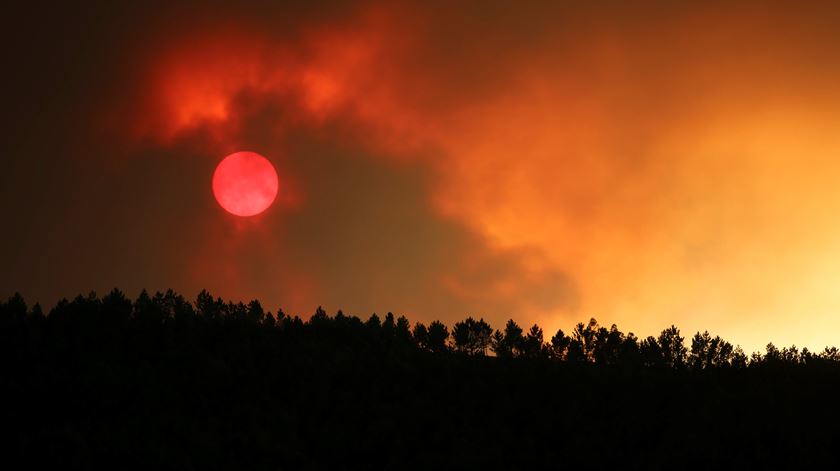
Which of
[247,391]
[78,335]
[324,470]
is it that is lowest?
[324,470]

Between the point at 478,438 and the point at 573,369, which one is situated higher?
the point at 573,369

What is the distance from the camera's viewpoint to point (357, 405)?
5108 inches

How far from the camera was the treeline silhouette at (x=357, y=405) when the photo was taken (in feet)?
327

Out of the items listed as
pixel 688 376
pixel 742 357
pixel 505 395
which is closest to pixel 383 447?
pixel 505 395

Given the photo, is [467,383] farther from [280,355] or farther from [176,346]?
[176,346]

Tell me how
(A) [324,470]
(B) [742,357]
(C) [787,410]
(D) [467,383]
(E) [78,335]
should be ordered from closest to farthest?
(A) [324,470], (C) [787,410], (D) [467,383], (E) [78,335], (B) [742,357]

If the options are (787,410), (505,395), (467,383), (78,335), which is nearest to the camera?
(787,410)

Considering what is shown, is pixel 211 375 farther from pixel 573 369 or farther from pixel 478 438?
pixel 573 369

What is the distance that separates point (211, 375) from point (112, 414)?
2341 cm

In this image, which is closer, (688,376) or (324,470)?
(324,470)

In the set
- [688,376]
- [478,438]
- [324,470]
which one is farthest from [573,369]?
[324,470]

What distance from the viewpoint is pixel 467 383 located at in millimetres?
144500

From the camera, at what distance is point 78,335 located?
512 feet

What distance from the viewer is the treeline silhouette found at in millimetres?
99750
